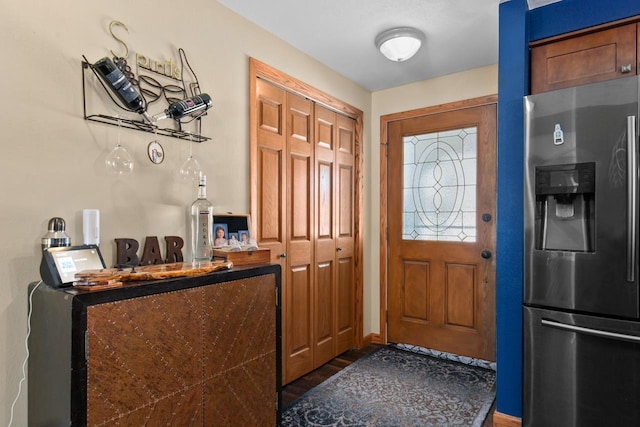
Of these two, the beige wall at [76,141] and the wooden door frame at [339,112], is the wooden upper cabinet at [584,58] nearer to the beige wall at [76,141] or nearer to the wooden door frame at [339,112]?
the wooden door frame at [339,112]

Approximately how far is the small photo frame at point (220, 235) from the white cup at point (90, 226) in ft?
1.93

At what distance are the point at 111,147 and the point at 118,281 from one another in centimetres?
67

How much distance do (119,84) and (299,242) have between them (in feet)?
5.38

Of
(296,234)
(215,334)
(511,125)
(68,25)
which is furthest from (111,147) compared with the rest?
(511,125)

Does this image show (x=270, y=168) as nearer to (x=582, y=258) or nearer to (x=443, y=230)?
(x=443, y=230)

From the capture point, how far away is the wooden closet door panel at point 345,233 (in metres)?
3.25

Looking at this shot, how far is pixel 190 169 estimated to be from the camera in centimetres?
193

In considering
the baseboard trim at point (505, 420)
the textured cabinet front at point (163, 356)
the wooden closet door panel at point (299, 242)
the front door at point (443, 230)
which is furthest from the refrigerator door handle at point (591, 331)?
the wooden closet door panel at point (299, 242)

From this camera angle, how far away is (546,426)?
1.89 meters

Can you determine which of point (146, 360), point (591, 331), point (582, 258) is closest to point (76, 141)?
point (146, 360)

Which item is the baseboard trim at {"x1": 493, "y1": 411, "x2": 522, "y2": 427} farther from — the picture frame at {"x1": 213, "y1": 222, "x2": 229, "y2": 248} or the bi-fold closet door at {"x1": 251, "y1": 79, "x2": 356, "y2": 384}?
the picture frame at {"x1": 213, "y1": 222, "x2": 229, "y2": 248}

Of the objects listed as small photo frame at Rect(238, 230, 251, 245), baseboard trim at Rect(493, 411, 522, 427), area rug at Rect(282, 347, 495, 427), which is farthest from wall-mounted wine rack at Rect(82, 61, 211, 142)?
baseboard trim at Rect(493, 411, 522, 427)

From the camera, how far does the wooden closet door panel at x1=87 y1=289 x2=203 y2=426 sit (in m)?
1.22

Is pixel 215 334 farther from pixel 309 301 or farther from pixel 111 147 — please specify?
pixel 309 301
